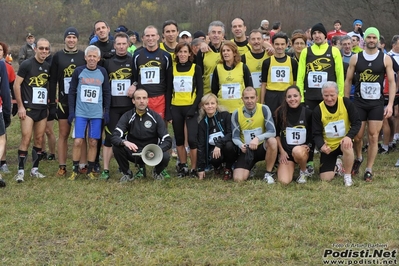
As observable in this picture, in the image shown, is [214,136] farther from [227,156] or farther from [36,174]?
[36,174]

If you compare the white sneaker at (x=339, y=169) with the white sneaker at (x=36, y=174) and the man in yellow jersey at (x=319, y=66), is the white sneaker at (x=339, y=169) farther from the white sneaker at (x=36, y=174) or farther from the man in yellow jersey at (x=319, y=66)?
the white sneaker at (x=36, y=174)

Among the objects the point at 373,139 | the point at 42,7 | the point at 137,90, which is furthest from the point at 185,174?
the point at 42,7

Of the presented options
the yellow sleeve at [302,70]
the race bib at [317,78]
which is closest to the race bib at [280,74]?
the yellow sleeve at [302,70]

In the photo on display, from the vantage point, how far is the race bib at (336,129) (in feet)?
22.7

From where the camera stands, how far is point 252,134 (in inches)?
286

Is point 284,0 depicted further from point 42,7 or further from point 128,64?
point 128,64

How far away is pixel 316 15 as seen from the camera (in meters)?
28.2

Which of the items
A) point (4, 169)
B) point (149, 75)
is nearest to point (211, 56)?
point (149, 75)

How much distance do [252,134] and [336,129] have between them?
1110 millimetres

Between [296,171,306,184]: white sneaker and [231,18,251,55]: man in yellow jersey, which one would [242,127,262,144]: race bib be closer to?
[296,171,306,184]: white sneaker

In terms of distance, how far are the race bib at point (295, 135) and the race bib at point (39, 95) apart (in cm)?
342

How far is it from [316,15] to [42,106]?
→ 2304 cm

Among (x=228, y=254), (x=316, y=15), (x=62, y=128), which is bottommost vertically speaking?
(x=228, y=254)

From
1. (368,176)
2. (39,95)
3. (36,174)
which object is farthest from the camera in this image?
(36,174)
